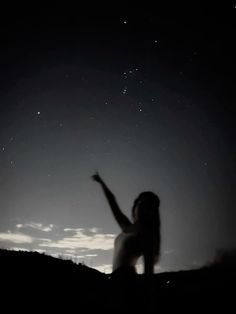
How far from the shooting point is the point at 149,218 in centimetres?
388

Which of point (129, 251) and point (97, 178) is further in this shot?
point (97, 178)

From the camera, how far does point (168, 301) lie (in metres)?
3.87

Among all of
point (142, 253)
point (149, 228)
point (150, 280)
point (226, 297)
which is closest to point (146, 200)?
point (149, 228)

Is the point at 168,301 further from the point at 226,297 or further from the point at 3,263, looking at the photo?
the point at 3,263

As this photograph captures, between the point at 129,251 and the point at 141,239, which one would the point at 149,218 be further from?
the point at 129,251

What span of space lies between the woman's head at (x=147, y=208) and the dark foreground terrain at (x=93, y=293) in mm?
651

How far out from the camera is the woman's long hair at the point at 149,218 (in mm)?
3746

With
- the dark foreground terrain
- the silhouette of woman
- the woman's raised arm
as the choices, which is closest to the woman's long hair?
the silhouette of woman

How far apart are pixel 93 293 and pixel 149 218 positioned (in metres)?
1.02

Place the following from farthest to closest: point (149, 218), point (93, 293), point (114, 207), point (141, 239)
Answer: point (114, 207) → point (149, 218) → point (141, 239) → point (93, 293)

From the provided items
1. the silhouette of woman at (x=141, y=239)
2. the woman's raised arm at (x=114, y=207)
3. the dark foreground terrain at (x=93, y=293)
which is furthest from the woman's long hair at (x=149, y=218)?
the dark foreground terrain at (x=93, y=293)

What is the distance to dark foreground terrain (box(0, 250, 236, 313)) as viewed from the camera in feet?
10.6

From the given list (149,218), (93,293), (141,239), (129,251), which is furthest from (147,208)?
(93,293)

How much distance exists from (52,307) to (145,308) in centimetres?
93
